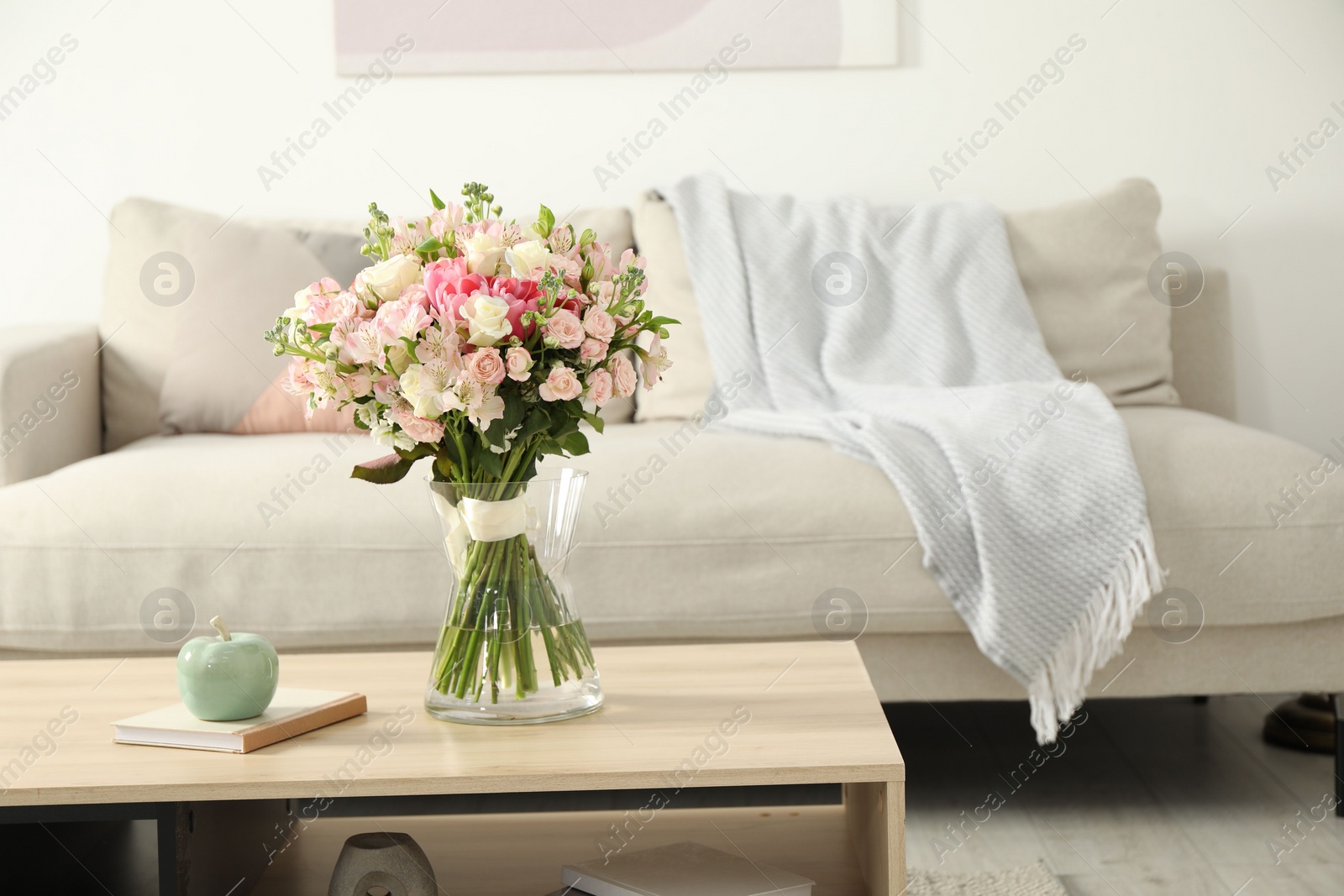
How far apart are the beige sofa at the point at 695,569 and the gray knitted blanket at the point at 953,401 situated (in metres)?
0.06

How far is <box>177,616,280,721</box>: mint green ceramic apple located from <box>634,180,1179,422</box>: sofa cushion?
48.7 inches

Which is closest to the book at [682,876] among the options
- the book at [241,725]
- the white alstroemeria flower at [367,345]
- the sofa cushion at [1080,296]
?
the book at [241,725]

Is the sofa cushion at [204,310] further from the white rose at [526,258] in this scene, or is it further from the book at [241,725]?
the white rose at [526,258]

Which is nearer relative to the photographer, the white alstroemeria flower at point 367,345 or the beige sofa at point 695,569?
the white alstroemeria flower at point 367,345

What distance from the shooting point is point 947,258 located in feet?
7.11

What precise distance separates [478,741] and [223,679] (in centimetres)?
21

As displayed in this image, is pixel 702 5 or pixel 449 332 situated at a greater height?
pixel 702 5

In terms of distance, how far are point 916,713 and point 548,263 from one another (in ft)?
4.71

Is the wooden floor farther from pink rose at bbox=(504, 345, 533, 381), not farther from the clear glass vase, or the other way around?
pink rose at bbox=(504, 345, 533, 381)

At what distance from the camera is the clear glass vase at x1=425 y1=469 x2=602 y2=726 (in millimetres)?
991

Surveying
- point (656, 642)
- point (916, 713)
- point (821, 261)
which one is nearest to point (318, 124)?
point (821, 261)

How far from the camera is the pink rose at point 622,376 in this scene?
3.24 ft

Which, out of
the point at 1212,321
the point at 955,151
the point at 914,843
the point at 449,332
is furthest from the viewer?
the point at 955,151

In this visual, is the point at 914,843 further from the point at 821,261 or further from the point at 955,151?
the point at 955,151
